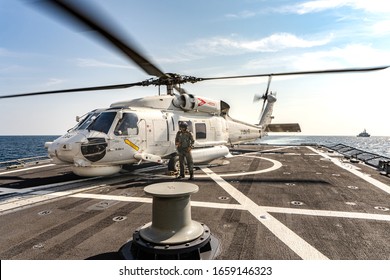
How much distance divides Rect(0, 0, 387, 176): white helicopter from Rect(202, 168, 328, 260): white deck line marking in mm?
4712

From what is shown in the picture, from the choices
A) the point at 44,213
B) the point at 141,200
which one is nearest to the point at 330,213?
the point at 141,200

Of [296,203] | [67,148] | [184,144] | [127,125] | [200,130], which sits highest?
[127,125]

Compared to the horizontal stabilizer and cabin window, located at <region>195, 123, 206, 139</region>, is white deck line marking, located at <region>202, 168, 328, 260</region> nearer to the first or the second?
cabin window, located at <region>195, 123, 206, 139</region>

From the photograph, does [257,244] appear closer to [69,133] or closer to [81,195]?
[81,195]

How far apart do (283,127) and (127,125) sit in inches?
654

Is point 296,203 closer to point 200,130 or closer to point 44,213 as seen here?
point 44,213

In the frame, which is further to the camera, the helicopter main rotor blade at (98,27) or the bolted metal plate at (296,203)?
the bolted metal plate at (296,203)

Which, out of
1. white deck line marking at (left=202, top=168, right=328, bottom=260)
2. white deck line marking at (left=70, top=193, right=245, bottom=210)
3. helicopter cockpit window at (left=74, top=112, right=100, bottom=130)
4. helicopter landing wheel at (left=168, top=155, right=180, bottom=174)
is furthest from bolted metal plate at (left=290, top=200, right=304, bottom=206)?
helicopter cockpit window at (left=74, top=112, right=100, bottom=130)

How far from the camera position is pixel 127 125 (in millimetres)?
10312

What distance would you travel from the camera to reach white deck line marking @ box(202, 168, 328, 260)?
408 centimetres

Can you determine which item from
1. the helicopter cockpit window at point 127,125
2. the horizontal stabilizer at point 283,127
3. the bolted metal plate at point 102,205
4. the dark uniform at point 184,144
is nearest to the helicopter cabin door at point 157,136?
the helicopter cockpit window at point 127,125

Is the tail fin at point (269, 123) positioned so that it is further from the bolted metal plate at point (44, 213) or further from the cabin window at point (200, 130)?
the bolted metal plate at point (44, 213)

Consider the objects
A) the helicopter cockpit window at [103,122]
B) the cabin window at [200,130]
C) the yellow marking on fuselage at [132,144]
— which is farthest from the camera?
the cabin window at [200,130]

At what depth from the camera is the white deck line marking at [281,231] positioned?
4082mm
